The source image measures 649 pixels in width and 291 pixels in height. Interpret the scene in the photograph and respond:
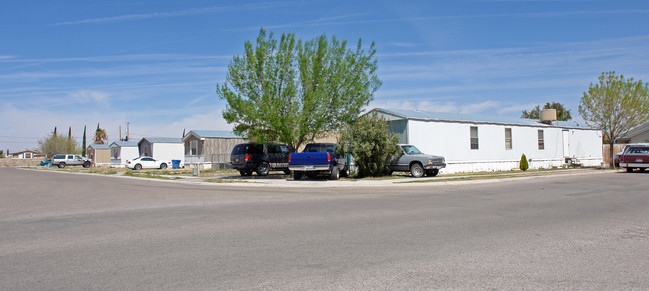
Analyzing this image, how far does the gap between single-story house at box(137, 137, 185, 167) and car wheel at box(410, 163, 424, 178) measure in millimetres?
31066

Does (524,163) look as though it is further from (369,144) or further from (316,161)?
(316,161)

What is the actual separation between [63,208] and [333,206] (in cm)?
704

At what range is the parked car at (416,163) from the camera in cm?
2148

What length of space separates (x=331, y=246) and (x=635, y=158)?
84.6ft

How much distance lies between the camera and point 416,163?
2189 cm

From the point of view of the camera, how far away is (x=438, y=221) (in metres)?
8.60

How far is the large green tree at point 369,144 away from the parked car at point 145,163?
27739mm

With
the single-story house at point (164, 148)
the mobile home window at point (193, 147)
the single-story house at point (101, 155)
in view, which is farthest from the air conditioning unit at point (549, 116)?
the single-story house at point (101, 155)

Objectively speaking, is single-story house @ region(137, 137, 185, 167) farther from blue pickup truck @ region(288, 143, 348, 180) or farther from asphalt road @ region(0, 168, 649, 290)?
asphalt road @ region(0, 168, 649, 290)

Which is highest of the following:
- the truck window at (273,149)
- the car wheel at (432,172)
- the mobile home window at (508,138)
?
the mobile home window at (508,138)

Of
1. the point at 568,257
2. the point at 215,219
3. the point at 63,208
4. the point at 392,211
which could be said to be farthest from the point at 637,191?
the point at 63,208

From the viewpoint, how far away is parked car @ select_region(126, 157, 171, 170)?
1661 inches

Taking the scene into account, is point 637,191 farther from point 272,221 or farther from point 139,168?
point 139,168

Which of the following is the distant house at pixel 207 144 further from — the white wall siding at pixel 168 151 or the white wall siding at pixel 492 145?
the white wall siding at pixel 492 145
